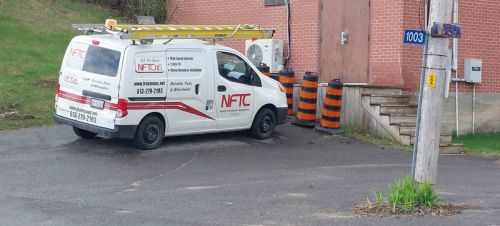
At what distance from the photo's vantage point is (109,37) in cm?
1340

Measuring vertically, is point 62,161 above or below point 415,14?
below

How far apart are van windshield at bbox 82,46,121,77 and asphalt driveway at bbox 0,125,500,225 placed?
55.0 inches

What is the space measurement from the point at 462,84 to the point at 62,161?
32.1 feet

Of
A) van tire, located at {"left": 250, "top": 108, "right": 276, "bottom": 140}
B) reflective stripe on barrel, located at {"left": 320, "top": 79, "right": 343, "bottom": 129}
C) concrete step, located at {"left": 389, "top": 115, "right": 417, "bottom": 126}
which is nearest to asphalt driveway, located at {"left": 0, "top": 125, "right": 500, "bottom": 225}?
van tire, located at {"left": 250, "top": 108, "right": 276, "bottom": 140}

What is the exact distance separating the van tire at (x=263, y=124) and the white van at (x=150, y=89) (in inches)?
11.9

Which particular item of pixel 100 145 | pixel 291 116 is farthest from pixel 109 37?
pixel 291 116

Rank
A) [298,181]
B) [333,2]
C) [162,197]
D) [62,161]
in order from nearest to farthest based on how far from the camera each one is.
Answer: [162,197], [298,181], [62,161], [333,2]

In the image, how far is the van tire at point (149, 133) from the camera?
43.4ft

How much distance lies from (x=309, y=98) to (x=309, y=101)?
2.6 inches

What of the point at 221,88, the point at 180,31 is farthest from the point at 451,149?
the point at 180,31

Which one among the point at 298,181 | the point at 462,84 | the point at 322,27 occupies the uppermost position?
the point at 322,27

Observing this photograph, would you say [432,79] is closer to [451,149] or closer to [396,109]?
[451,149]

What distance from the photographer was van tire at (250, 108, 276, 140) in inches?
601

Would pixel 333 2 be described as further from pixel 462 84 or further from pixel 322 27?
pixel 462 84
